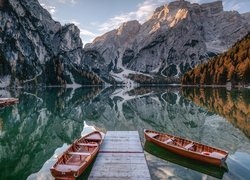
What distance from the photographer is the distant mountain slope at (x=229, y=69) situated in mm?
141500

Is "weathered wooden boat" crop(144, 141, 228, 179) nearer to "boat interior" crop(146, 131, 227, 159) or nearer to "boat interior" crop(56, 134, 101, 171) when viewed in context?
"boat interior" crop(146, 131, 227, 159)

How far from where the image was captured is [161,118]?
175 ft

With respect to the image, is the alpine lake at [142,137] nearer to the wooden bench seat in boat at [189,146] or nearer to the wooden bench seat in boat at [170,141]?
the wooden bench seat in boat at [170,141]

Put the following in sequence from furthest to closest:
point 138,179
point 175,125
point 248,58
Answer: point 248,58
point 175,125
point 138,179

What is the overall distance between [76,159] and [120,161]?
3.36 metres

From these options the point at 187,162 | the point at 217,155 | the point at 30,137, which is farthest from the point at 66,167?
the point at 30,137

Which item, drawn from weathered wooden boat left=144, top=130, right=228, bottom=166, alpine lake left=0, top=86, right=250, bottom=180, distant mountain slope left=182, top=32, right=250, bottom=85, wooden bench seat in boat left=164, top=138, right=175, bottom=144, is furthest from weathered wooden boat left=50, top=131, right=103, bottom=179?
distant mountain slope left=182, top=32, right=250, bottom=85

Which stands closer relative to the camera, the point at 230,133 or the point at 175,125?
the point at 230,133

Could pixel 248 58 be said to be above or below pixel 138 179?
above

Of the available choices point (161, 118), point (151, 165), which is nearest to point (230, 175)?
point (151, 165)

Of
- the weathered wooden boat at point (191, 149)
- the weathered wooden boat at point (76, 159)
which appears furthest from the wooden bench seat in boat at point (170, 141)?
the weathered wooden boat at point (76, 159)

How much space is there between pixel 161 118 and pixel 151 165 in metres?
29.3

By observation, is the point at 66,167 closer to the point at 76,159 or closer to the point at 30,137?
the point at 76,159

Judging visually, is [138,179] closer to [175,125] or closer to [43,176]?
[43,176]
